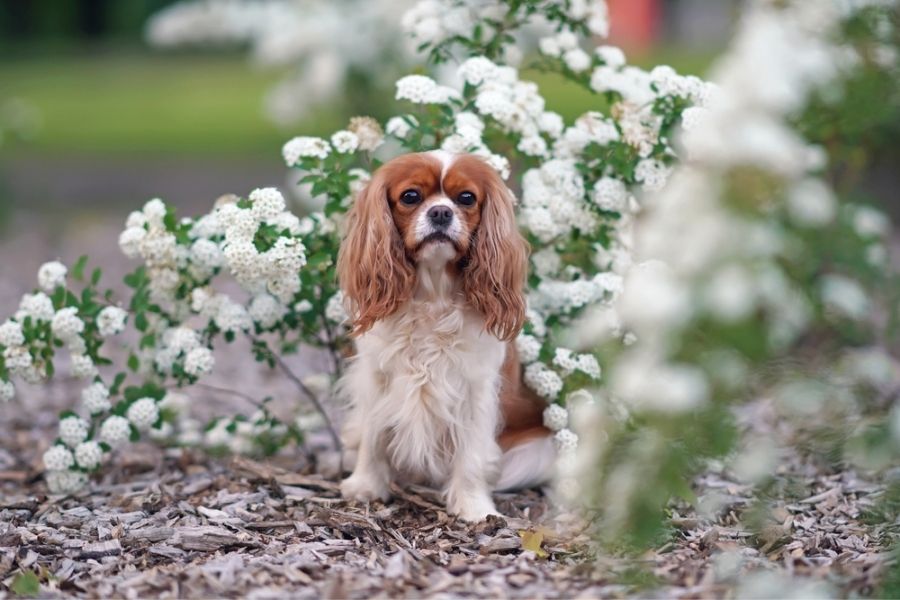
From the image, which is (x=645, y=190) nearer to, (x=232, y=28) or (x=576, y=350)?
(x=576, y=350)

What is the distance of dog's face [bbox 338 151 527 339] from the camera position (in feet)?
12.2

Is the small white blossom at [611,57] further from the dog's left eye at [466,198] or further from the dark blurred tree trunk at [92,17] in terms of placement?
the dark blurred tree trunk at [92,17]

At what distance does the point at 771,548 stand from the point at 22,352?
8.24 ft

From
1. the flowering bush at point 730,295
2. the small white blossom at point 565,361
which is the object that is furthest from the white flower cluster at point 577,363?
the flowering bush at point 730,295

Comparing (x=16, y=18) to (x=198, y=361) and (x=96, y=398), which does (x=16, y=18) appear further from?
(x=198, y=361)

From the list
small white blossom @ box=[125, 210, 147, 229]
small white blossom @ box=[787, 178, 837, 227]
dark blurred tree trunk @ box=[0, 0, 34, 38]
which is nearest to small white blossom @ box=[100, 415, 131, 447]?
small white blossom @ box=[125, 210, 147, 229]

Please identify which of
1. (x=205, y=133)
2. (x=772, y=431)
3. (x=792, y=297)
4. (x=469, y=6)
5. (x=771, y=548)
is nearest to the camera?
(x=792, y=297)

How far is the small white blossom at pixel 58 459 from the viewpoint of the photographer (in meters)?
4.11

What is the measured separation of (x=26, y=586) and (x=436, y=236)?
1.54m

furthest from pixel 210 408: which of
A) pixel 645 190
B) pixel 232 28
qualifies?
pixel 232 28

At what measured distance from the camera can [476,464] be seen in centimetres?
394

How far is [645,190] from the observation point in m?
4.12

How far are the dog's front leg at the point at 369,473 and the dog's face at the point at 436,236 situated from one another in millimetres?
405

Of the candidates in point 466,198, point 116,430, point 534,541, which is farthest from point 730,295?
point 116,430
